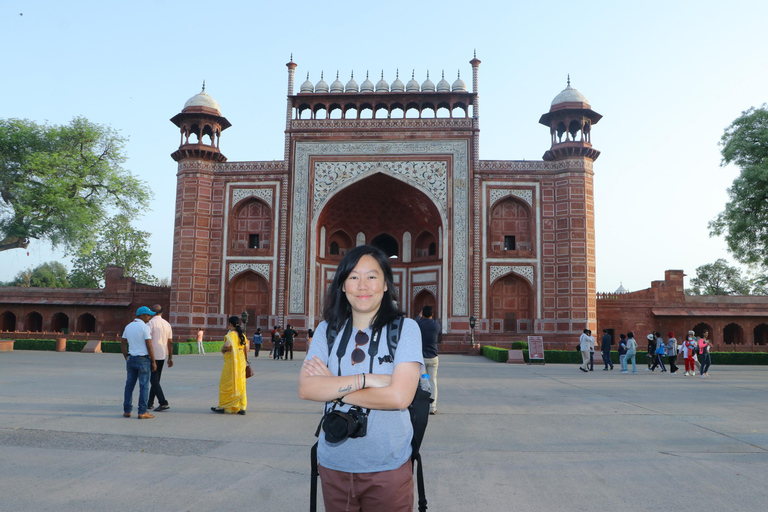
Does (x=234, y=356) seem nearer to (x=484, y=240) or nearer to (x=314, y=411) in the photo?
(x=314, y=411)

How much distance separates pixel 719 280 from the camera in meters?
55.0

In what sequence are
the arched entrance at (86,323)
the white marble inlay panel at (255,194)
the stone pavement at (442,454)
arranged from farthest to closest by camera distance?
the arched entrance at (86,323)
the white marble inlay panel at (255,194)
the stone pavement at (442,454)

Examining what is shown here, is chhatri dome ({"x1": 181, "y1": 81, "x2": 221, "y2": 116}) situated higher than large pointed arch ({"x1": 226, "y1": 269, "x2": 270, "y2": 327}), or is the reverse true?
chhatri dome ({"x1": 181, "y1": 81, "x2": 221, "y2": 116})

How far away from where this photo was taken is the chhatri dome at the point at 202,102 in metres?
31.0

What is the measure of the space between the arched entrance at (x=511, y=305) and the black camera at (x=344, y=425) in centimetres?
2783

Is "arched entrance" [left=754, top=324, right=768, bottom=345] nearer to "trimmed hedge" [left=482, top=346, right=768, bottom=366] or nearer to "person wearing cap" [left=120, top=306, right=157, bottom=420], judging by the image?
"trimmed hedge" [left=482, top=346, right=768, bottom=366]

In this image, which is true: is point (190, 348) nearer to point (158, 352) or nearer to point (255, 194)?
point (255, 194)

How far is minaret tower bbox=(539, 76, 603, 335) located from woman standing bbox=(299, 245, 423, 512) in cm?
2743

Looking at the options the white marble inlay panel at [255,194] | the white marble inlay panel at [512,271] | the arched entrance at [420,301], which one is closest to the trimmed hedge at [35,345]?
the white marble inlay panel at [255,194]

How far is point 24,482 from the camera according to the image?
13.8 ft

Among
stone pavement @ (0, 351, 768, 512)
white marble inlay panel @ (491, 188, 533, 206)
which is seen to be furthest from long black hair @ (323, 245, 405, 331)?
white marble inlay panel @ (491, 188, 533, 206)

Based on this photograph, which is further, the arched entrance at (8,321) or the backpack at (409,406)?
the arched entrance at (8,321)

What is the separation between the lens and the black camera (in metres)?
2.07

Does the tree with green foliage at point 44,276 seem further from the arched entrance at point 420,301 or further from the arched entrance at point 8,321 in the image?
the arched entrance at point 420,301
